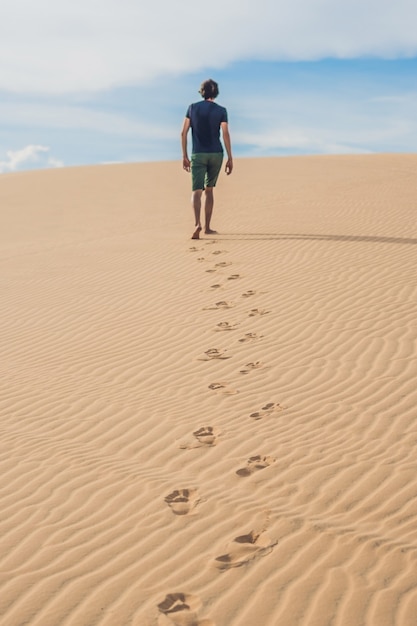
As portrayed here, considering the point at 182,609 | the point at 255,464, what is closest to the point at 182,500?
the point at 255,464

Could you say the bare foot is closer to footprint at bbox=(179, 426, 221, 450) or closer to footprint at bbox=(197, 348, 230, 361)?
footprint at bbox=(197, 348, 230, 361)

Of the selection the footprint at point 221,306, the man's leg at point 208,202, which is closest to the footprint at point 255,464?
the footprint at point 221,306

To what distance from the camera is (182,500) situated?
4273 mm

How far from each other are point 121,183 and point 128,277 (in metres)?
17.5

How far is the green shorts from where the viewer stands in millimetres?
11039

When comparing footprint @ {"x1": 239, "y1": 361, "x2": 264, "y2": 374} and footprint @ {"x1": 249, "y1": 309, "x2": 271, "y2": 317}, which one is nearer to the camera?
footprint @ {"x1": 239, "y1": 361, "x2": 264, "y2": 374}

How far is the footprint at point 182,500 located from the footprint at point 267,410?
127cm

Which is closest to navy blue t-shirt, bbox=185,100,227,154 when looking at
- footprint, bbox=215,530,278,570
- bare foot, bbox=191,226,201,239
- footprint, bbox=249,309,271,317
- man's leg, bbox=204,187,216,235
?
man's leg, bbox=204,187,216,235

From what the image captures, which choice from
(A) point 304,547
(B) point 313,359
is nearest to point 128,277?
(B) point 313,359

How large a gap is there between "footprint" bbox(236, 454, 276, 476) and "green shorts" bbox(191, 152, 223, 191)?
695 cm

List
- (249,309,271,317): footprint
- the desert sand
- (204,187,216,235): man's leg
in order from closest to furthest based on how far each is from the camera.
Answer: the desert sand → (249,309,271,317): footprint → (204,187,216,235): man's leg

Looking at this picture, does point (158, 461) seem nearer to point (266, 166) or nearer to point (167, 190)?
point (167, 190)

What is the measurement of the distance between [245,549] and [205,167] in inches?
325

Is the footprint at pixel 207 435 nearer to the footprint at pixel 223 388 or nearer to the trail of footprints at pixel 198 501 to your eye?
the trail of footprints at pixel 198 501
